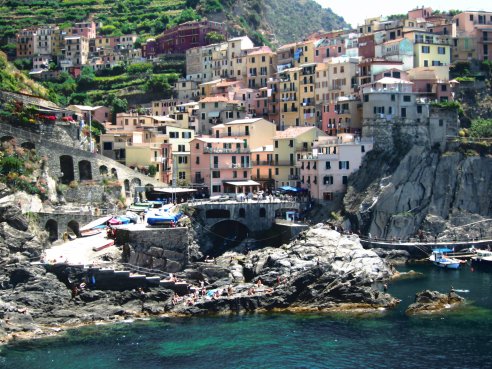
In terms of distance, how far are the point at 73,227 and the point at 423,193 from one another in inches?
1365

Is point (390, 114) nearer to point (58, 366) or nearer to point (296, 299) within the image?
point (296, 299)

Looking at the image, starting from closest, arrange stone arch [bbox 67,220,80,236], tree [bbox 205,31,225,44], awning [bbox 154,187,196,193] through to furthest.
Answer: stone arch [bbox 67,220,80,236]
awning [bbox 154,187,196,193]
tree [bbox 205,31,225,44]

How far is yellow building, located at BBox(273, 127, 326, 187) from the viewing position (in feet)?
294

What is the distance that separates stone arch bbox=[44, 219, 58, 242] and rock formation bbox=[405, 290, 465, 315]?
3071cm

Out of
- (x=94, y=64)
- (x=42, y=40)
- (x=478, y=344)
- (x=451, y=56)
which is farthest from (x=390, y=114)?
(x=42, y=40)

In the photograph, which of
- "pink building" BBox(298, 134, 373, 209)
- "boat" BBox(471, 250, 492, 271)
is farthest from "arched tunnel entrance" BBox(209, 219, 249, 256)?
"boat" BBox(471, 250, 492, 271)

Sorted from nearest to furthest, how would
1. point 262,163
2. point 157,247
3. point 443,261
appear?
point 157,247, point 443,261, point 262,163

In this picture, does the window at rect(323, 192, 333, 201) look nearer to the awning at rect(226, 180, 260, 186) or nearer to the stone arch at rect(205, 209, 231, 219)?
the awning at rect(226, 180, 260, 186)

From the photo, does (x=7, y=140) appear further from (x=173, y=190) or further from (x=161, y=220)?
(x=161, y=220)

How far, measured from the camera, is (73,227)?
7369 centimetres

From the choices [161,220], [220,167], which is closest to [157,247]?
[161,220]

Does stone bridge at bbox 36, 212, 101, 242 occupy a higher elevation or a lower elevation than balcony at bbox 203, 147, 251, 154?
lower

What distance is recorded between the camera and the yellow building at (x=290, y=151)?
89.6 meters

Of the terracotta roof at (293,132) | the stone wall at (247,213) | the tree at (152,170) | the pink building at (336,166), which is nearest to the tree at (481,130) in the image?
the pink building at (336,166)
